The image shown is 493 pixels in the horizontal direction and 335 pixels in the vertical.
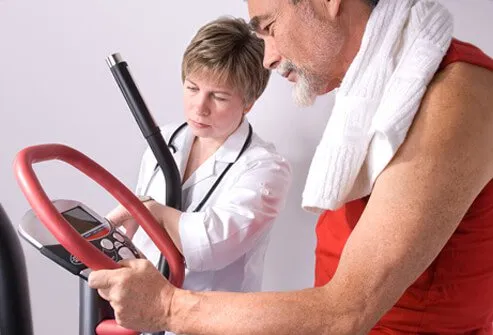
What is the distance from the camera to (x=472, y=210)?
1119 millimetres

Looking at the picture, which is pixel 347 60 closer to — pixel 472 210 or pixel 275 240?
Answer: pixel 472 210

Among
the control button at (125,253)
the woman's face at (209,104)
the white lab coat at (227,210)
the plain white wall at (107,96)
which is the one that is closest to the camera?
the control button at (125,253)

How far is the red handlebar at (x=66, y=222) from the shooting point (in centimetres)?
107

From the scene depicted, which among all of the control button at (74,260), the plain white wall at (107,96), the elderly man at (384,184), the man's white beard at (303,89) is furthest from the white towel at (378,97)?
the plain white wall at (107,96)

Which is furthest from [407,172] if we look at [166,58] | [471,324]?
[166,58]

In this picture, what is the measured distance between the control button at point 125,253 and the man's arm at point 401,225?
0.21m

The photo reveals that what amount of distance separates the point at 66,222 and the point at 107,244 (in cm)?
13

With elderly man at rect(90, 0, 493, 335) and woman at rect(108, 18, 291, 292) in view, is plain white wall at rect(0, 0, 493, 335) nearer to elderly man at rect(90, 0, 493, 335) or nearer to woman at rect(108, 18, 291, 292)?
woman at rect(108, 18, 291, 292)

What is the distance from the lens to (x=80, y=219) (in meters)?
1.22

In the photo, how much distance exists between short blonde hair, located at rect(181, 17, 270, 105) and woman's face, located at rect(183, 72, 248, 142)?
16 millimetres

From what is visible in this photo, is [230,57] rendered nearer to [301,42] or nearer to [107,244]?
[301,42]

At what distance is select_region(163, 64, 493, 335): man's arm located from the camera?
99 cm

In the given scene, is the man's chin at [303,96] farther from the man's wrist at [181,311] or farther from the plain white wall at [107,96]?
the plain white wall at [107,96]

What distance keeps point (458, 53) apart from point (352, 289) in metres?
0.37
